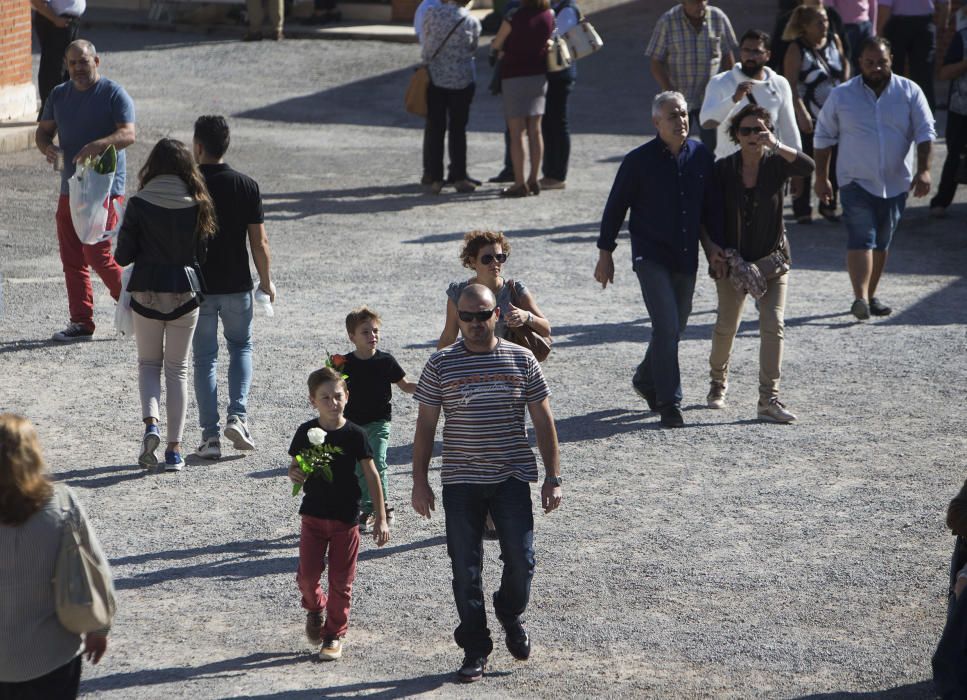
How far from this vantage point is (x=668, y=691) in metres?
5.87

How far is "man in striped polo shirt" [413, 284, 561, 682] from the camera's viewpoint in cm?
607

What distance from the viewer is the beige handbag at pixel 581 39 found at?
51.3 ft

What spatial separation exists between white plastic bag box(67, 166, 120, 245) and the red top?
5.98 meters

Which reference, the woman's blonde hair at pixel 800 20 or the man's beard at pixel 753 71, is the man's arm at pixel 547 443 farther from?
the woman's blonde hair at pixel 800 20

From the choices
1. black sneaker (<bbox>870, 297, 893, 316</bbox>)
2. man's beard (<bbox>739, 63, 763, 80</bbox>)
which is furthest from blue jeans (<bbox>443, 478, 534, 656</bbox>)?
man's beard (<bbox>739, 63, 763, 80</bbox>)

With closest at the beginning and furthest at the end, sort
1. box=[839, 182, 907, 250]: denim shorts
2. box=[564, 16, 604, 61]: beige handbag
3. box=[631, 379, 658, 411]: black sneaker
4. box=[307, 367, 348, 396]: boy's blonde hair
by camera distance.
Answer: box=[307, 367, 348, 396]: boy's blonde hair < box=[631, 379, 658, 411]: black sneaker < box=[839, 182, 907, 250]: denim shorts < box=[564, 16, 604, 61]: beige handbag

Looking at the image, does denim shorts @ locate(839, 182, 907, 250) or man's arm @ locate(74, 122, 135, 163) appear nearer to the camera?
man's arm @ locate(74, 122, 135, 163)

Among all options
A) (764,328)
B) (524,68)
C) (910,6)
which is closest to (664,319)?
(764,328)

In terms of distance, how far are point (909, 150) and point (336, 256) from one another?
4.99 meters

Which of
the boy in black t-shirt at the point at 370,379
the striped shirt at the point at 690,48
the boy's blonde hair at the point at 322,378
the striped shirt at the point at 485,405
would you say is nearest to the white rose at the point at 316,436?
the boy's blonde hair at the point at 322,378

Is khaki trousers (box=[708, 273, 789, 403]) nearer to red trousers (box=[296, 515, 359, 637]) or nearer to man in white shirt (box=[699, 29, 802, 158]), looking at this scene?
man in white shirt (box=[699, 29, 802, 158])

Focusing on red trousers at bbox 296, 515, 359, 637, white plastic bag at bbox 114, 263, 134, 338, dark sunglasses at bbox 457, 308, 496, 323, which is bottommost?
red trousers at bbox 296, 515, 359, 637

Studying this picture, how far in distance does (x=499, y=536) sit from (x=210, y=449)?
9.28 ft

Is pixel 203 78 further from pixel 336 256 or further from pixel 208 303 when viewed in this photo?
pixel 208 303
